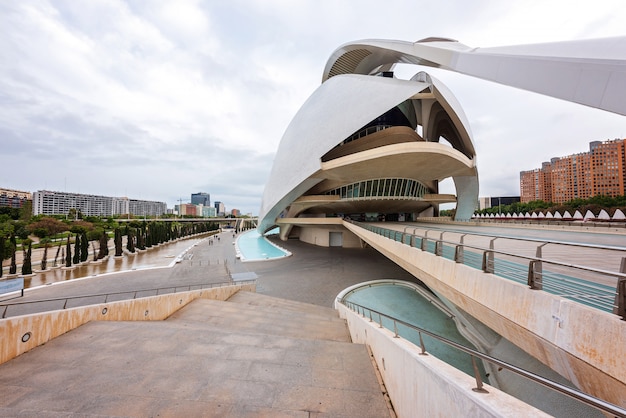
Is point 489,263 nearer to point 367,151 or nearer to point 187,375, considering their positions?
point 187,375

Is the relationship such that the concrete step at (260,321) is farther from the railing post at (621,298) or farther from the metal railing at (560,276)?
the railing post at (621,298)

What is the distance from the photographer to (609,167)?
41094 mm

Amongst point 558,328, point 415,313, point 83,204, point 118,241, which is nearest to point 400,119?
point 415,313

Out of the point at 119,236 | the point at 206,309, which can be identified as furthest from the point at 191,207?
the point at 206,309

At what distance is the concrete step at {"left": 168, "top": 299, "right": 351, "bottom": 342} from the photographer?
657cm

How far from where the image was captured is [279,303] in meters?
9.73

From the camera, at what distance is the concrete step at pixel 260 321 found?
6.57 metres

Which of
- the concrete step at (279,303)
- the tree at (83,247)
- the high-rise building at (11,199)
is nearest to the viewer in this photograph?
the concrete step at (279,303)

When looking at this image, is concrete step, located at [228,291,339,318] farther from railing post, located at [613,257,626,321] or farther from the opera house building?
the opera house building

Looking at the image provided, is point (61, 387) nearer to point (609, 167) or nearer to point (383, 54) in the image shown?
point (383, 54)

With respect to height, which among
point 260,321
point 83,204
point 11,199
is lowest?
point 260,321

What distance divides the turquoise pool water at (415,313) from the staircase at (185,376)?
342 centimetres

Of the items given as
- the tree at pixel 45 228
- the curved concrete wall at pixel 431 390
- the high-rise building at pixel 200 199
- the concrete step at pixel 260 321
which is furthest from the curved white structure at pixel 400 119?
the high-rise building at pixel 200 199

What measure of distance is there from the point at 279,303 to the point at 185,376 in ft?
20.8
